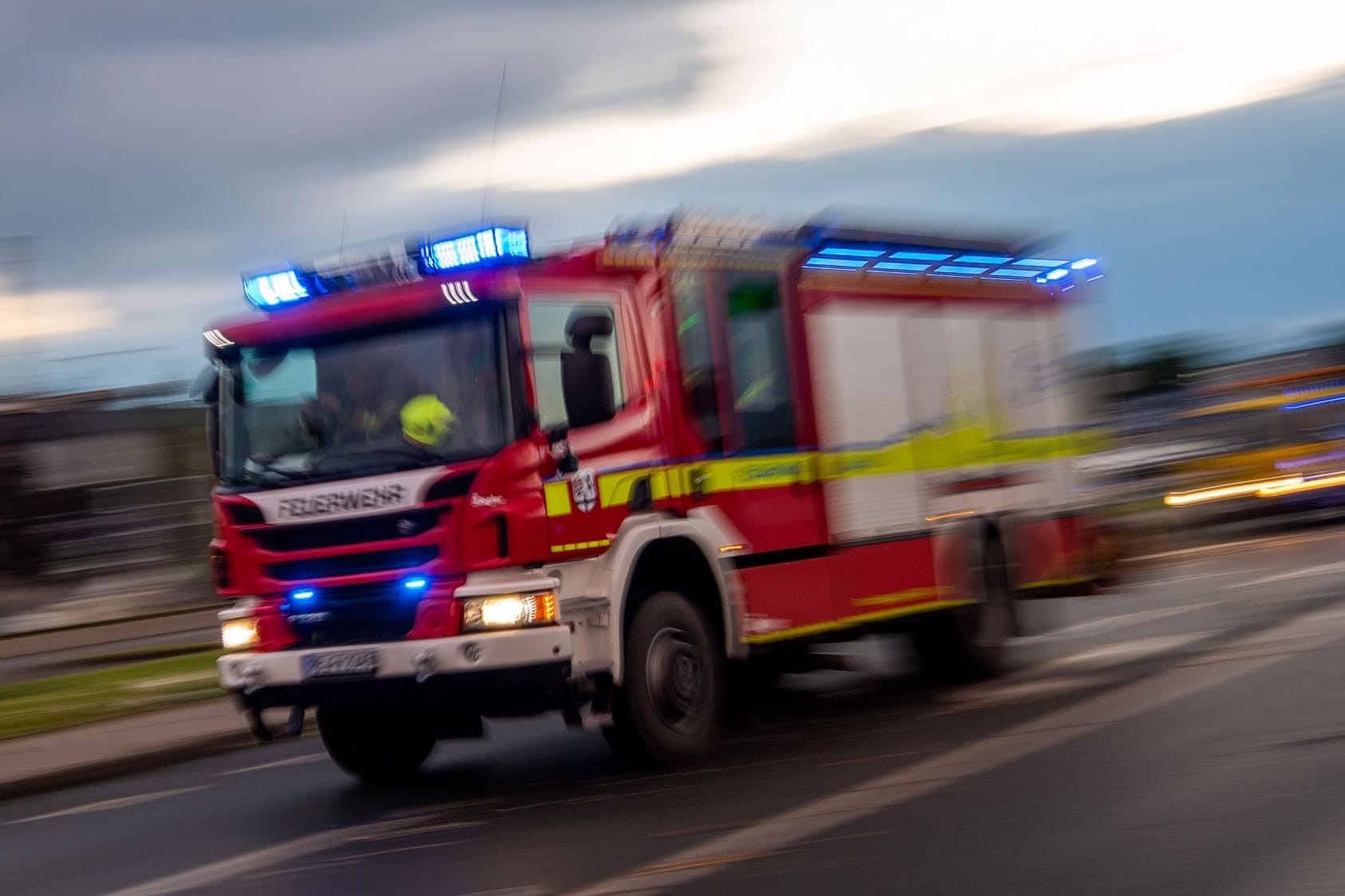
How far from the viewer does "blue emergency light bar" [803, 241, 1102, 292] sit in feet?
35.4

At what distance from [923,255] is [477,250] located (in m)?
4.08

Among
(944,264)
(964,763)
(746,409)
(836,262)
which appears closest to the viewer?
(964,763)

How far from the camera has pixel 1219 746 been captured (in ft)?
26.8

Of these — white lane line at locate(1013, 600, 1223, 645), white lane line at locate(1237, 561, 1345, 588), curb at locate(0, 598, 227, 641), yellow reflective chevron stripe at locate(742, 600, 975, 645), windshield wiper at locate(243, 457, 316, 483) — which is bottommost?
white lane line at locate(1013, 600, 1223, 645)

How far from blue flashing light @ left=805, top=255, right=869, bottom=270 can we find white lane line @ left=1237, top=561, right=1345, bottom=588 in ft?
26.0

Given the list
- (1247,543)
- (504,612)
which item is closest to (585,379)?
(504,612)

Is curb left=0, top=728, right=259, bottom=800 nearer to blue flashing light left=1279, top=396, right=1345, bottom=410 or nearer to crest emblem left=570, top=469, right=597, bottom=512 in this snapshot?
crest emblem left=570, top=469, right=597, bottom=512

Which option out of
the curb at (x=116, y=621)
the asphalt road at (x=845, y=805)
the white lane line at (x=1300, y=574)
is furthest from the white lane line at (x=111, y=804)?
the curb at (x=116, y=621)

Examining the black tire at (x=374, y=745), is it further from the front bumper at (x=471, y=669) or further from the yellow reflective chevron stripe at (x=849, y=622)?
the yellow reflective chevron stripe at (x=849, y=622)

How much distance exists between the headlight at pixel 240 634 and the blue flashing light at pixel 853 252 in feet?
13.0

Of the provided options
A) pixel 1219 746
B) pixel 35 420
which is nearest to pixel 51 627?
pixel 35 420

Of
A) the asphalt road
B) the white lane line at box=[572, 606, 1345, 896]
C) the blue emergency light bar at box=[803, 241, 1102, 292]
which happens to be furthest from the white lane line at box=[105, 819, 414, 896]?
the blue emergency light bar at box=[803, 241, 1102, 292]

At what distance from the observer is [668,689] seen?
29.7ft

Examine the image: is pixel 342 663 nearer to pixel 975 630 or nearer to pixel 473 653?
pixel 473 653
